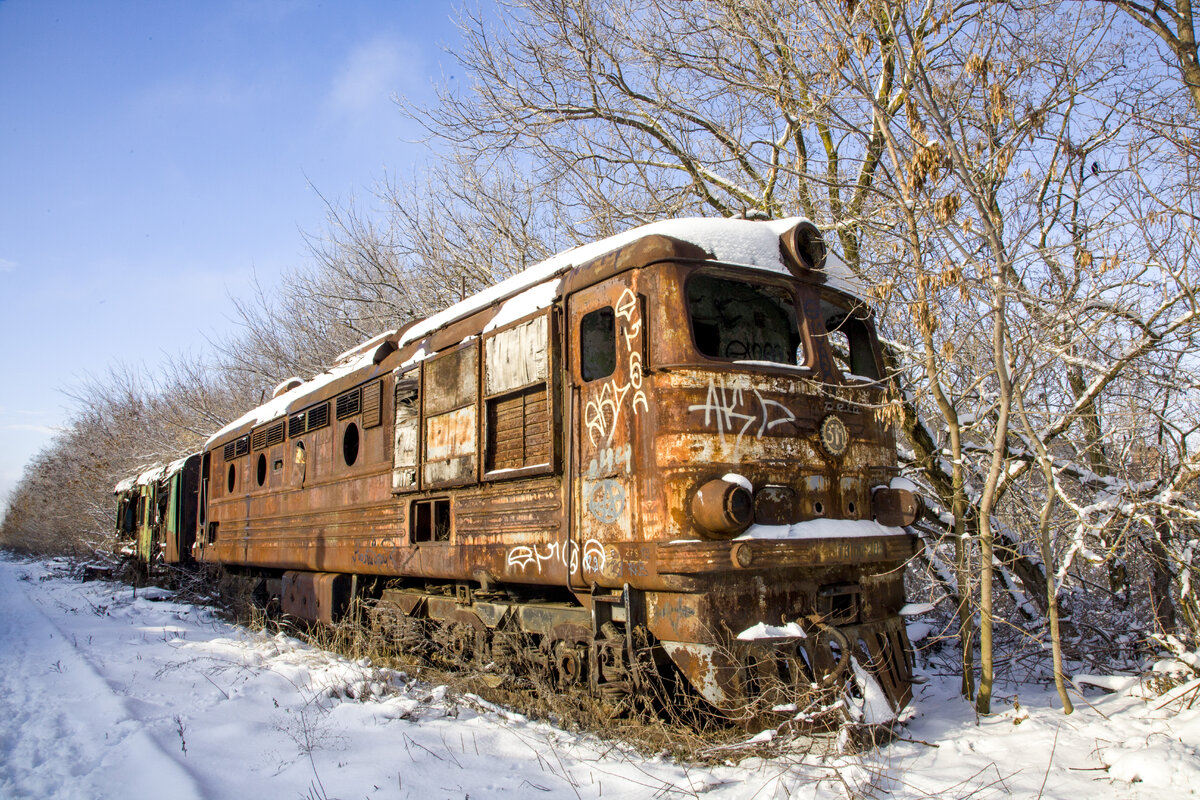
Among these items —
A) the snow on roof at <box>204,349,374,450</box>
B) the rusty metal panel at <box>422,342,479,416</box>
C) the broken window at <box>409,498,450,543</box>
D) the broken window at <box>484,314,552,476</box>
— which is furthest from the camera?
the snow on roof at <box>204,349,374,450</box>

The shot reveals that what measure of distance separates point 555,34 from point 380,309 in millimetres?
8450

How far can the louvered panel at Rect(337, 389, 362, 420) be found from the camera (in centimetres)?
829

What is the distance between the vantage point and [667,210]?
10.0 meters

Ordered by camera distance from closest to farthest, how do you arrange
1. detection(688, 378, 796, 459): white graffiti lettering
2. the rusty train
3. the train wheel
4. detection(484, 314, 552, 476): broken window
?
the rusty train, detection(688, 378, 796, 459): white graffiti lettering, the train wheel, detection(484, 314, 552, 476): broken window

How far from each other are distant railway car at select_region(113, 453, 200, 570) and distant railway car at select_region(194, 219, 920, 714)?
1024 centimetres

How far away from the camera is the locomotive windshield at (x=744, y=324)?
601cm

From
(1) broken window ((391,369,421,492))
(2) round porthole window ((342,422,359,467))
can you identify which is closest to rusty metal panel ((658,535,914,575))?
(1) broken window ((391,369,421,492))

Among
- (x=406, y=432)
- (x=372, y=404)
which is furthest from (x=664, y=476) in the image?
(x=372, y=404)

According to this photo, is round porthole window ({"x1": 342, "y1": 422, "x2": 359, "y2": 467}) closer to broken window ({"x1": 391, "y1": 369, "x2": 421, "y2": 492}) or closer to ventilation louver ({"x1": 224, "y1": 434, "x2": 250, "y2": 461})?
broken window ({"x1": 391, "y1": 369, "x2": 421, "y2": 492})

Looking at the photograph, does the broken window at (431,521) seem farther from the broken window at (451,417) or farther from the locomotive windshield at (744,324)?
the locomotive windshield at (744,324)

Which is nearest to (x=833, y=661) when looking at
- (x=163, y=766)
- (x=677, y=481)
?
(x=677, y=481)

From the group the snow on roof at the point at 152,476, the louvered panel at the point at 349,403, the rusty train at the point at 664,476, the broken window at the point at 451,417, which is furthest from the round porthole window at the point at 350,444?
the snow on roof at the point at 152,476

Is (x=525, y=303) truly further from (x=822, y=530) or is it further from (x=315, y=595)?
(x=315, y=595)

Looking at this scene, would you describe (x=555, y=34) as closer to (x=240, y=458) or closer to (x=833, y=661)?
(x=240, y=458)
